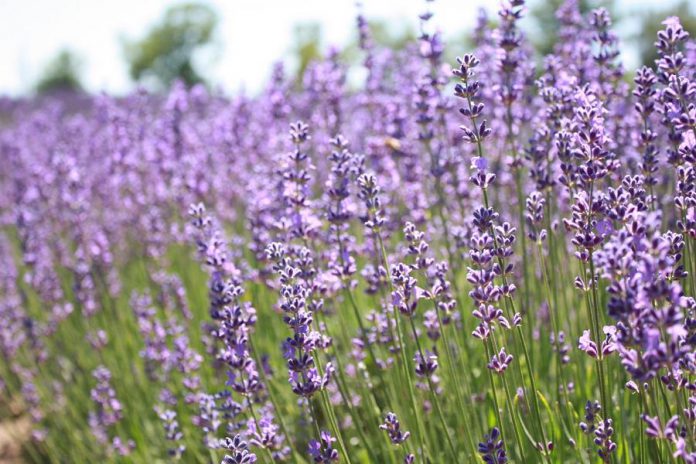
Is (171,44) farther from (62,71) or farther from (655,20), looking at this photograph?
(655,20)

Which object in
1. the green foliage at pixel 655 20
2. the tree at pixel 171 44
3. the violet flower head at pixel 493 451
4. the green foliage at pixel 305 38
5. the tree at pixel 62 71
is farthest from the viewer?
the tree at pixel 62 71

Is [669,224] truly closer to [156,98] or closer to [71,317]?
[71,317]

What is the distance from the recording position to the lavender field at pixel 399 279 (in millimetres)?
2178

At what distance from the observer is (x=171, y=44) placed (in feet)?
155

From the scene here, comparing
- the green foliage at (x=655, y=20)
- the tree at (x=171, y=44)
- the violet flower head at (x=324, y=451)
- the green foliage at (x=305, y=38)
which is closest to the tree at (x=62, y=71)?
the tree at (x=171, y=44)

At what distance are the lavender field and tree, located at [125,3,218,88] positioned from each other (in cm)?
4102

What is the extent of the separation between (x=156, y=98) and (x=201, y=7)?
2811cm

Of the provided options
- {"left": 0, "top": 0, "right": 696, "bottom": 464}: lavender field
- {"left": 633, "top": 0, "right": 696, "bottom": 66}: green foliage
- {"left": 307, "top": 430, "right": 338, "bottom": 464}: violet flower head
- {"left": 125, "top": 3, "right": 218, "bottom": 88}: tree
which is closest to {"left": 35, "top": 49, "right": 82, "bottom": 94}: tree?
{"left": 125, "top": 3, "right": 218, "bottom": 88}: tree

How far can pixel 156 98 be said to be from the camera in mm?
22547

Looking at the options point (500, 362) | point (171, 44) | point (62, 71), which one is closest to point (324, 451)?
point (500, 362)

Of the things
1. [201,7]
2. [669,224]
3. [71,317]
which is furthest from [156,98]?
[201,7]

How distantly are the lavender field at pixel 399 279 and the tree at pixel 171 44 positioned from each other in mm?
41017

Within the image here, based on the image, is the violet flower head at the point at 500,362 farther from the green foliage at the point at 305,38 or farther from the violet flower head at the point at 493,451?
the green foliage at the point at 305,38

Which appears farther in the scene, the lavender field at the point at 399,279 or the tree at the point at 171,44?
the tree at the point at 171,44
